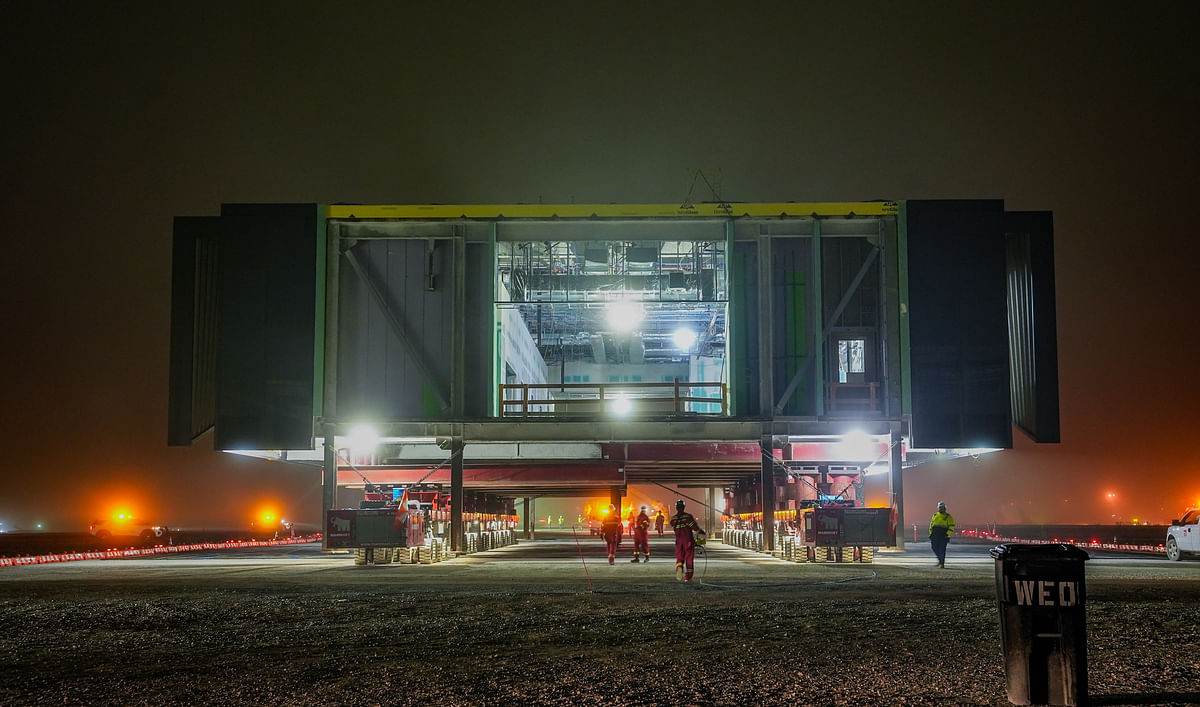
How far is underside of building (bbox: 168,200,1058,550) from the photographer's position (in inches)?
1191

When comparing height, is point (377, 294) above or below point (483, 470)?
above

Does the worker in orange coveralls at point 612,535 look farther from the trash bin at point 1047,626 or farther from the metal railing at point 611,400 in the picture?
the trash bin at point 1047,626

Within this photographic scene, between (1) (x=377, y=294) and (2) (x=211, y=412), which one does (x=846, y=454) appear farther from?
(2) (x=211, y=412)

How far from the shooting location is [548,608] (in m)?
13.3

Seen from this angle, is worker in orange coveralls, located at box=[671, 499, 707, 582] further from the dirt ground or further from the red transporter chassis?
the red transporter chassis

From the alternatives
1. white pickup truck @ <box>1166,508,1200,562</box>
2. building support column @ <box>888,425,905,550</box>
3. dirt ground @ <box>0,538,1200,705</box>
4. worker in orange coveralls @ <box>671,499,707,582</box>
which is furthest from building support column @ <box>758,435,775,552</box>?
dirt ground @ <box>0,538,1200,705</box>

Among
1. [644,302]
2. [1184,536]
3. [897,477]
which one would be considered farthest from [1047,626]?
[644,302]

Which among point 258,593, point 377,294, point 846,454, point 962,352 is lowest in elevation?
point 258,593

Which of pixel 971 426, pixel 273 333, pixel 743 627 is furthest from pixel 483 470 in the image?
pixel 743 627

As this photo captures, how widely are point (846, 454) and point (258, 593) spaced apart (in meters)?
20.7

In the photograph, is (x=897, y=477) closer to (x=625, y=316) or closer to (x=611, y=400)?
(x=611, y=400)

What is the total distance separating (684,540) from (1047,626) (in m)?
10.6

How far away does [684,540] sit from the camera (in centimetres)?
1781

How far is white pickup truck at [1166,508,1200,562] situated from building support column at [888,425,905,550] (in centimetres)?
671
